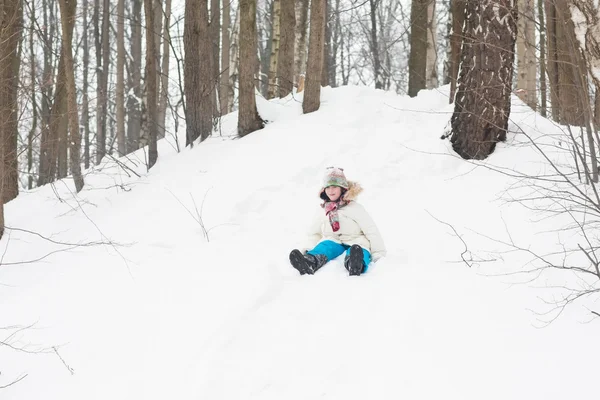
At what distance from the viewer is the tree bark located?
896 centimetres

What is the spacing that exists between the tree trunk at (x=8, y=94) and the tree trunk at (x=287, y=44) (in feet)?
14.8

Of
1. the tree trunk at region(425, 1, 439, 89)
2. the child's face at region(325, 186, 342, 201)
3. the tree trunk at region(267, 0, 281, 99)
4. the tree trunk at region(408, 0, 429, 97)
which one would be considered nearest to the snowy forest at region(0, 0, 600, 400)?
the child's face at region(325, 186, 342, 201)

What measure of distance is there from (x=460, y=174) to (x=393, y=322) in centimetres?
321

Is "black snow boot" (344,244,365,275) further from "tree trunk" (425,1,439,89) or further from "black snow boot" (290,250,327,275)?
"tree trunk" (425,1,439,89)

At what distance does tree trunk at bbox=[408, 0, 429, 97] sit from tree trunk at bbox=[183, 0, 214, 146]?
14.1 ft

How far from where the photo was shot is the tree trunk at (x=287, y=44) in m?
10.3

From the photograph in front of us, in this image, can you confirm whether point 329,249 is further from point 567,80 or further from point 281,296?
point 567,80

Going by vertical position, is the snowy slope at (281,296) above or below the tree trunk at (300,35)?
below

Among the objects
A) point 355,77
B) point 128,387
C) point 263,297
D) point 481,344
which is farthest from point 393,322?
point 355,77

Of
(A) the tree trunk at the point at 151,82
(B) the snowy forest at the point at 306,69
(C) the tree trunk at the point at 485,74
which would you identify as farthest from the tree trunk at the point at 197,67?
(C) the tree trunk at the point at 485,74

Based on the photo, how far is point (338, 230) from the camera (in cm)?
507

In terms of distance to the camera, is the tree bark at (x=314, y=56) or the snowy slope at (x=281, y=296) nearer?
the snowy slope at (x=281, y=296)

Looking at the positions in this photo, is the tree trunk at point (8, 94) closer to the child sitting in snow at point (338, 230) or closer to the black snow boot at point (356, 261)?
the child sitting in snow at point (338, 230)

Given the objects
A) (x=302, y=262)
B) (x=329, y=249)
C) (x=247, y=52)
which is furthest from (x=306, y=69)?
(x=302, y=262)
